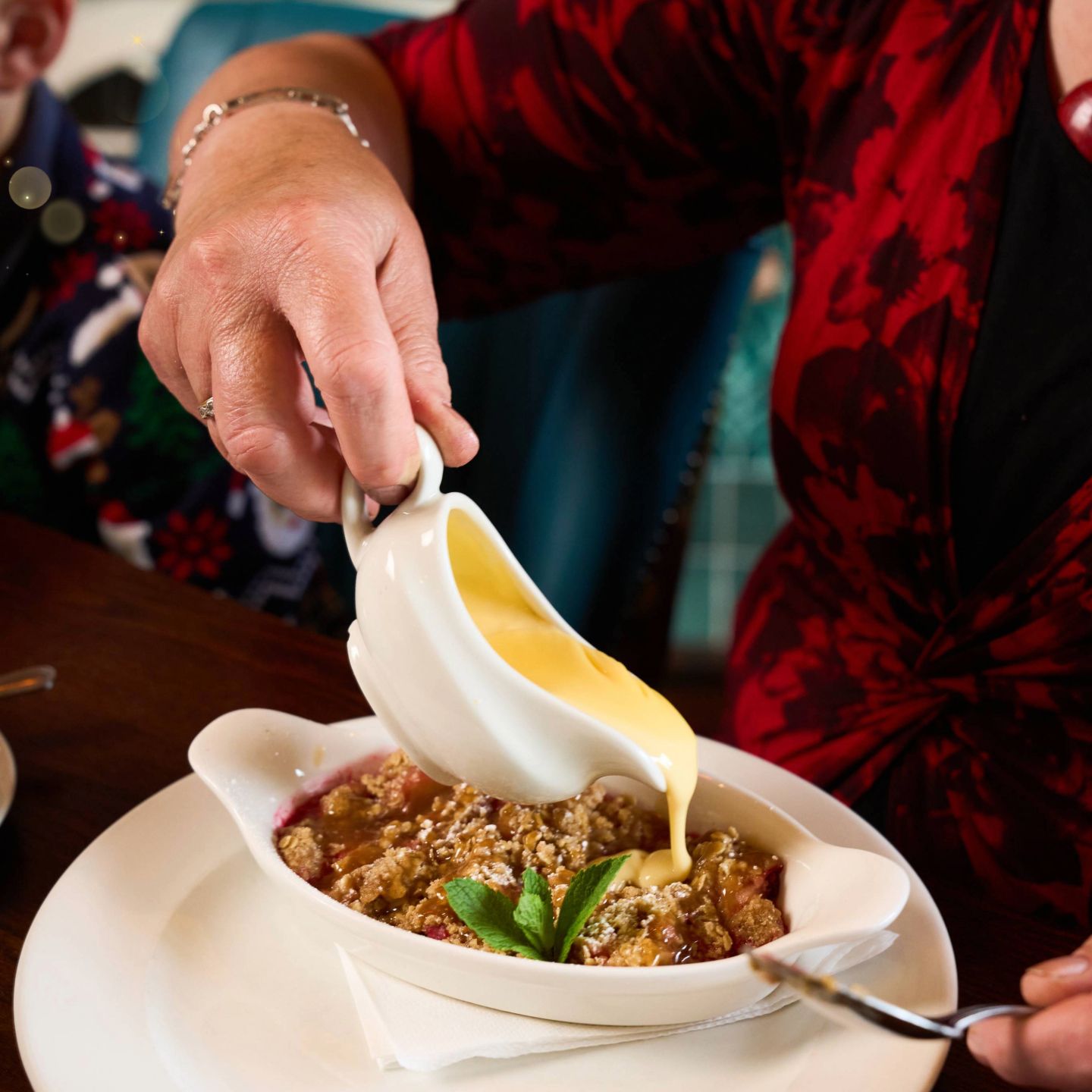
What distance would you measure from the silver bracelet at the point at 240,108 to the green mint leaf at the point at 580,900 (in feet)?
2.16

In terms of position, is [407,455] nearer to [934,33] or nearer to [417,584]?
[417,584]

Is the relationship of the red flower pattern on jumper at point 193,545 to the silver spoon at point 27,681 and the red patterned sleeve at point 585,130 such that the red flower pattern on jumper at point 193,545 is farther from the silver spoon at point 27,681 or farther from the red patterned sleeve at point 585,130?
the silver spoon at point 27,681

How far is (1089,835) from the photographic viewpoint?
2.86 feet

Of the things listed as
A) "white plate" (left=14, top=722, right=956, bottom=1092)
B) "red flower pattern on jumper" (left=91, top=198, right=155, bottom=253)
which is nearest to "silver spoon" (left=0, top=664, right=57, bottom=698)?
"white plate" (left=14, top=722, right=956, bottom=1092)

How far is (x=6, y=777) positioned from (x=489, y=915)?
1.28 feet

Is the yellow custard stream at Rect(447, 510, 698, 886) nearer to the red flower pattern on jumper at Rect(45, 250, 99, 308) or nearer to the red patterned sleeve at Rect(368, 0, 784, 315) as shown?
the red patterned sleeve at Rect(368, 0, 784, 315)

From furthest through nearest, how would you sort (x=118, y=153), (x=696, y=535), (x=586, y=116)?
(x=696, y=535)
(x=118, y=153)
(x=586, y=116)

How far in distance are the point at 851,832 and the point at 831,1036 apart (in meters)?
0.18

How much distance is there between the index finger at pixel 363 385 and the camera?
0.64 metres

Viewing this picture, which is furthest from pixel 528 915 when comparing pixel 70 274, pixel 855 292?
pixel 70 274

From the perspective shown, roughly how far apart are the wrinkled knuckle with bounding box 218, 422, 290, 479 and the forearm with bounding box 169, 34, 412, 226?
271mm

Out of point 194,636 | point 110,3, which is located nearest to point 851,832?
point 194,636

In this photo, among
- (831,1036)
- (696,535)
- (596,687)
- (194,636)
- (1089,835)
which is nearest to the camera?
(831,1036)

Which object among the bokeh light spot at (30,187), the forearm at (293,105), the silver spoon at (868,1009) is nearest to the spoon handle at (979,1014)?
the silver spoon at (868,1009)
